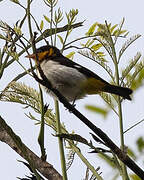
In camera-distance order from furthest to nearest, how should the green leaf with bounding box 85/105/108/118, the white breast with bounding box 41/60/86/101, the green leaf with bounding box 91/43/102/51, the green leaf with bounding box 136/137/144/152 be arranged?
1. the white breast with bounding box 41/60/86/101
2. the green leaf with bounding box 91/43/102/51
3. the green leaf with bounding box 85/105/108/118
4. the green leaf with bounding box 136/137/144/152

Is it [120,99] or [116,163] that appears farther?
[120,99]

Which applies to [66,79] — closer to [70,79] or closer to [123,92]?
[70,79]

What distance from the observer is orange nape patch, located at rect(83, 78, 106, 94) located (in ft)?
10.1

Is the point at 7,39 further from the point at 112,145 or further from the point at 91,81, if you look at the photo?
the point at 91,81

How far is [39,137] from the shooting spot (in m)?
1.62

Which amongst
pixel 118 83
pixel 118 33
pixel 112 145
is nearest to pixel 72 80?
pixel 118 33

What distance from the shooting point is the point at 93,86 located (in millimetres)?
3117

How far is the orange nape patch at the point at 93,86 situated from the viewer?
309 cm

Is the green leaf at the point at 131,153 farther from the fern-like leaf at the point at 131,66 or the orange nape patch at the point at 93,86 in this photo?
the orange nape patch at the point at 93,86

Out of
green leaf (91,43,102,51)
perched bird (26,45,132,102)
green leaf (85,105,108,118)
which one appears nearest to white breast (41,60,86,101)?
perched bird (26,45,132,102)

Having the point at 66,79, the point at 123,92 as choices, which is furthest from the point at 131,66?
the point at 66,79

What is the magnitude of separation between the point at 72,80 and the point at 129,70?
116 cm

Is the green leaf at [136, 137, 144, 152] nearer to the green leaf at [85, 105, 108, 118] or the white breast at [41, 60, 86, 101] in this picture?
the green leaf at [85, 105, 108, 118]

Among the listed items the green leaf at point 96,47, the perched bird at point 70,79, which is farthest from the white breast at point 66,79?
the green leaf at point 96,47
